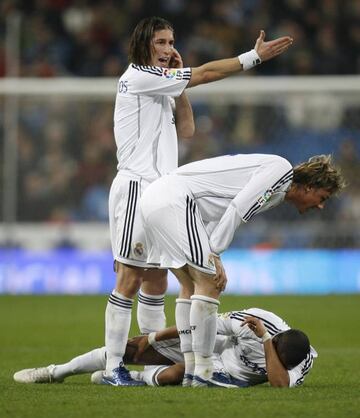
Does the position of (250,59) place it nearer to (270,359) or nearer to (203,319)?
(203,319)

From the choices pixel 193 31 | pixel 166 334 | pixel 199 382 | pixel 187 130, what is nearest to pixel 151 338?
pixel 166 334

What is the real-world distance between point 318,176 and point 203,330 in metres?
1.18

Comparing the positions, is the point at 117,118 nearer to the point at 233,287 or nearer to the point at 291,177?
the point at 291,177

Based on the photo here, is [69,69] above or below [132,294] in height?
above

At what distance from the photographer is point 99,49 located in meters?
20.8

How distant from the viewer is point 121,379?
7602 mm

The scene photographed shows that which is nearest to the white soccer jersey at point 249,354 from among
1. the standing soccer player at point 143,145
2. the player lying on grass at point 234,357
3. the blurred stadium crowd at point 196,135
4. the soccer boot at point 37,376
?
the player lying on grass at point 234,357

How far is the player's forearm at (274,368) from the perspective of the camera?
7191 millimetres

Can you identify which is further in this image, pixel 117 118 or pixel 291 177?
pixel 117 118

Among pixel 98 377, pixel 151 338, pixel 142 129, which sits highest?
pixel 142 129

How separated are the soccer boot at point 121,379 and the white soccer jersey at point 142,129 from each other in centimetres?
129

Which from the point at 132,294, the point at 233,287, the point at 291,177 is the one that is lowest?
the point at 233,287

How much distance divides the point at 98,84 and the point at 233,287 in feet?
11.6

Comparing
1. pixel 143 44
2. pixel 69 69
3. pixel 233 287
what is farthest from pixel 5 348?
pixel 69 69
